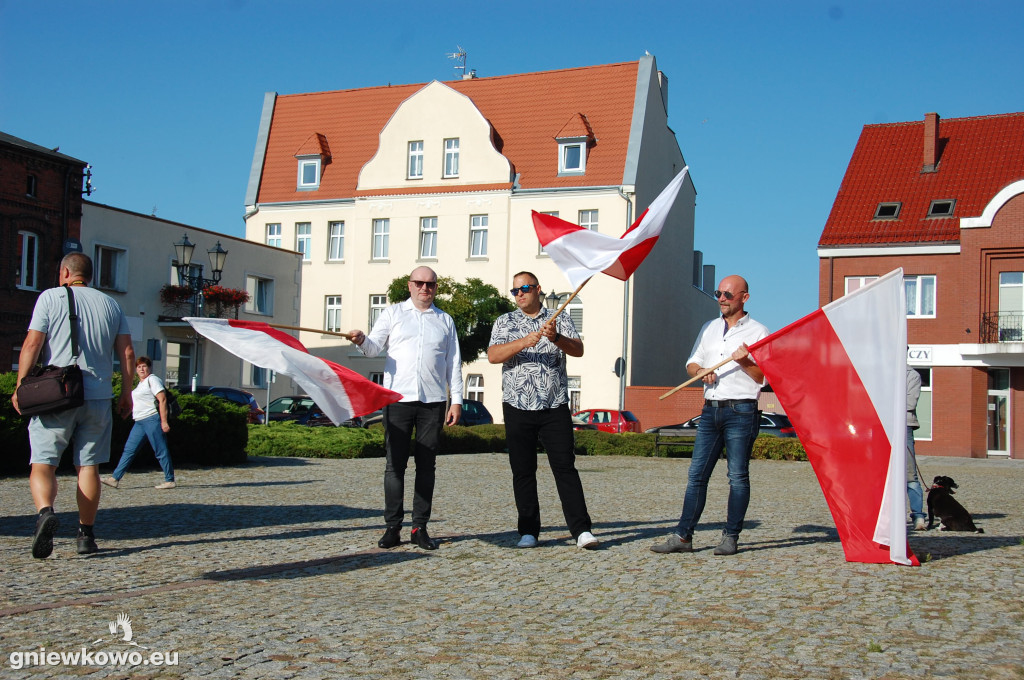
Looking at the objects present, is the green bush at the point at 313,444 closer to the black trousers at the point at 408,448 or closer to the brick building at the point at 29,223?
the black trousers at the point at 408,448

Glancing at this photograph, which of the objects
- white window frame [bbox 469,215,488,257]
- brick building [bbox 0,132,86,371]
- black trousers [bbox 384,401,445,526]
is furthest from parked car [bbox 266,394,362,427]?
black trousers [bbox 384,401,445,526]

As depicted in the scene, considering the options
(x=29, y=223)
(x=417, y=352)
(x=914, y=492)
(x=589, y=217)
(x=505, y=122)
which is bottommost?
(x=914, y=492)

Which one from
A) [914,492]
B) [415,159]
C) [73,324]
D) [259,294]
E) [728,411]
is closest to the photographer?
[73,324]

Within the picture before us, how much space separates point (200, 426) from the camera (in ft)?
53.2

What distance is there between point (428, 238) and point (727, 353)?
4041cm

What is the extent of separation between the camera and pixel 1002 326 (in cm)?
3556

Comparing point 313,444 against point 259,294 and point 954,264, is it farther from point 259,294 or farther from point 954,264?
point 954,264

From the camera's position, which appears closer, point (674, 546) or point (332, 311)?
point (674, 546)

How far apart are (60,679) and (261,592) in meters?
1.89

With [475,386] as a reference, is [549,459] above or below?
below

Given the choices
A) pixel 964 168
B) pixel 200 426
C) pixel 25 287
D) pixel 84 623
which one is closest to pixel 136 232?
pixel 25 287

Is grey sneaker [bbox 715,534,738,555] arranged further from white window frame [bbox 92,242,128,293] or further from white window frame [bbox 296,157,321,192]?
white window frame [bbox 296,157,321,192]

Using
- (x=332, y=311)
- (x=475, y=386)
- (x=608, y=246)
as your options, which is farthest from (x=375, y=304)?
(x=608, y=246)

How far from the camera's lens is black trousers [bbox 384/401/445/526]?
25.4 feet
